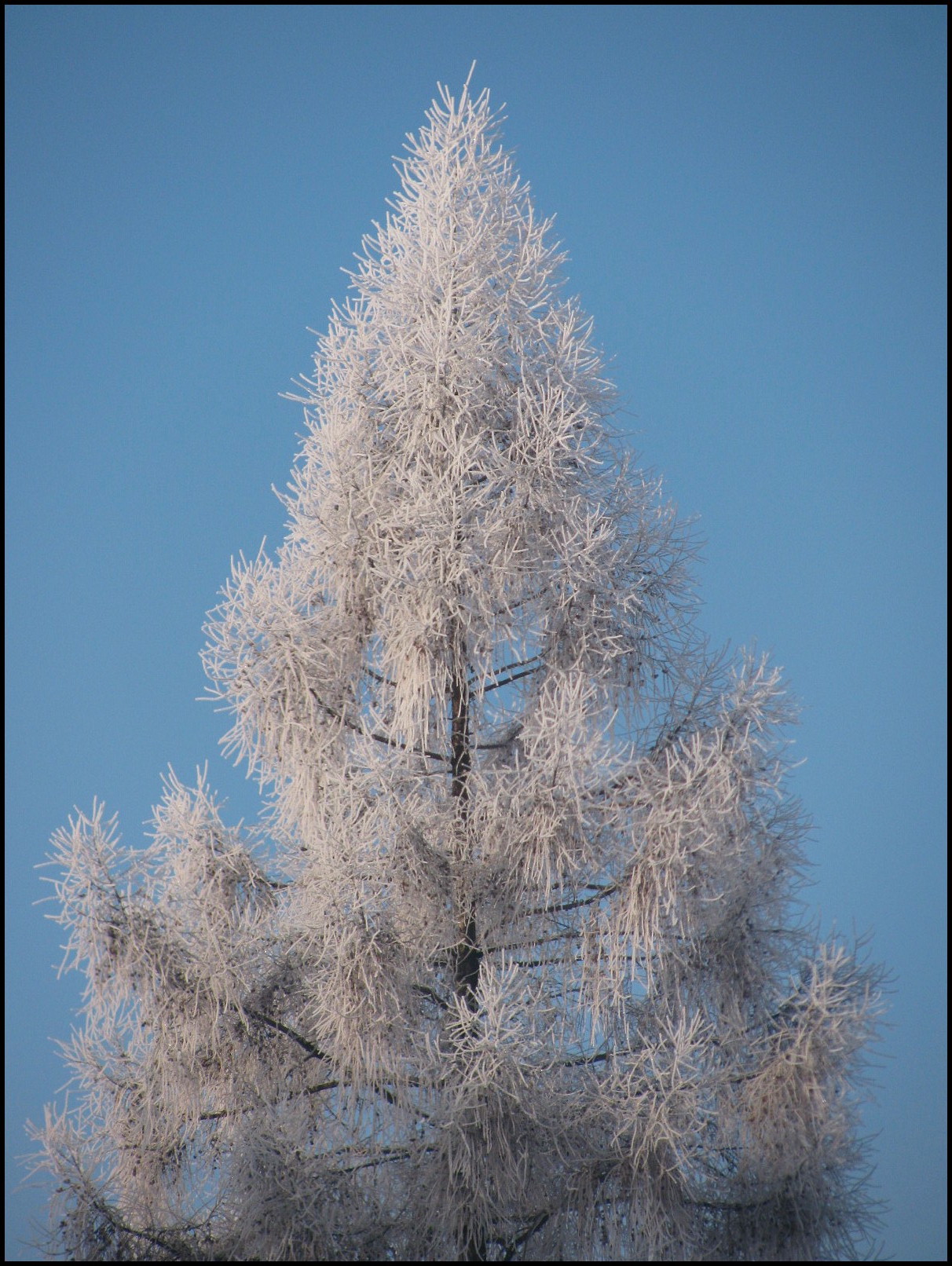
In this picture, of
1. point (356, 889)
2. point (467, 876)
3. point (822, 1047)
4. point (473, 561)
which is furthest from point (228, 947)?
point (822, 1047)

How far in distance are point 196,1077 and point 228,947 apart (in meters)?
0.80

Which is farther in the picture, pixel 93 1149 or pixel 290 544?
pixel 290 544

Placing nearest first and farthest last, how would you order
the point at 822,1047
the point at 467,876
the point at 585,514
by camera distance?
Answer: 1. the point at 822,1047
2. the point at 467,876
3. the point at 585,514

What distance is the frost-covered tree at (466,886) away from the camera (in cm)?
684

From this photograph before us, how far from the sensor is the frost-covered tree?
684cm

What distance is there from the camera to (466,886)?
24.2ft

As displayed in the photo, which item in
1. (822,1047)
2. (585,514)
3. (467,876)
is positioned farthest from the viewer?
(585,514)

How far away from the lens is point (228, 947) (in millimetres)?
7258

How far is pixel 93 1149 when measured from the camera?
7.50 metres

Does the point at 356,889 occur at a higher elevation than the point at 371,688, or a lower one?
lower

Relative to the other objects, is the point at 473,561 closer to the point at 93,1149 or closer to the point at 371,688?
the point at 371,688

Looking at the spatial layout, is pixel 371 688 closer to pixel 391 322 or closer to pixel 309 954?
pixel 309 954

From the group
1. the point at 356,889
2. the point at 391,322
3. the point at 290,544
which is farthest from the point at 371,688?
the point at 391,322

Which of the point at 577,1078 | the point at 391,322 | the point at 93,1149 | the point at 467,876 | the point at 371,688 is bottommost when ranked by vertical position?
the point at 93,1149
